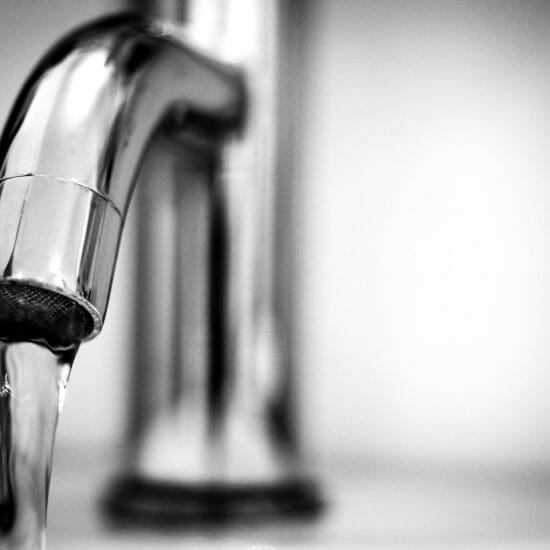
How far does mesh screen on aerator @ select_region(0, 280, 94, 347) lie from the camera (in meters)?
0.25

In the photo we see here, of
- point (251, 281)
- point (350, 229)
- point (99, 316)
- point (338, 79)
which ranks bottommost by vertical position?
point (99, 316)

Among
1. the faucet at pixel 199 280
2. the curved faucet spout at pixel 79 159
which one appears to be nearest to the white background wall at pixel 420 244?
the faucet at pixel 199 280

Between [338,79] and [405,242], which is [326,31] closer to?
[338,79]

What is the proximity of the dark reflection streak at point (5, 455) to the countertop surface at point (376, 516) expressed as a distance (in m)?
0.11

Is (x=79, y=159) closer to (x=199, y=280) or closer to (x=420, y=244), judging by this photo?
(x=199, y=280)

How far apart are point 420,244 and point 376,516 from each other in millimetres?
227

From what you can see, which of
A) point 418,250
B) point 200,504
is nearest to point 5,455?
point 200,504

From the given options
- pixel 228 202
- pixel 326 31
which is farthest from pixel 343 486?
pixel 326 31

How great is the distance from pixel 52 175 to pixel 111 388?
15.7 inches

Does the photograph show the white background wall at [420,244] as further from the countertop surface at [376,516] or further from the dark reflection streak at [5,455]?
the dark reflection streak at [5,455]

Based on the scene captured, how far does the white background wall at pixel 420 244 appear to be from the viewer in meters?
0.62

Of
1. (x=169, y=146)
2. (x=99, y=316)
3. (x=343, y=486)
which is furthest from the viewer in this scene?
(x=343, y=486)

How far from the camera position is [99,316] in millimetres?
261

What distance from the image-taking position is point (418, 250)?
63 cm
